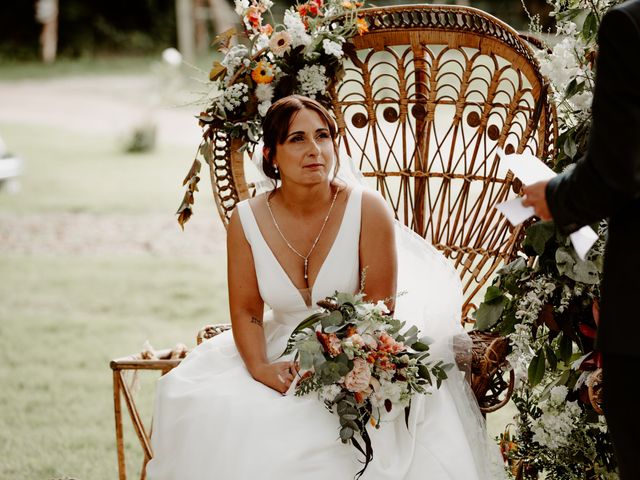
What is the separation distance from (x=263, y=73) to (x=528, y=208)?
163cm

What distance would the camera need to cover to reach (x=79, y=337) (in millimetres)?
5727

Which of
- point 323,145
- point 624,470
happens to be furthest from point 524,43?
point 624,470

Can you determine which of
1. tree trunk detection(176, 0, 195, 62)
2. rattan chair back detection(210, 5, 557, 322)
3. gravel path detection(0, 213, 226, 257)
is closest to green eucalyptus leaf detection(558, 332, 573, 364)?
rattan chair back detection(210, 5, 557, 322)

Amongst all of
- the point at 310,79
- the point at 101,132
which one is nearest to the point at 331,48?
the point at 310,79

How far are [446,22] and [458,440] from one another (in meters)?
1.67

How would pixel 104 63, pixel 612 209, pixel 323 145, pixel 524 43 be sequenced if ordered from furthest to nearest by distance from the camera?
pixel 104 63 → pixel 524 43 → pixel 323 145 → pixel 612 209

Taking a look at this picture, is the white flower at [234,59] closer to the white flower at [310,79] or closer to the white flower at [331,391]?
the white flower at [310,79]

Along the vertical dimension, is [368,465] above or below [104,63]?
below

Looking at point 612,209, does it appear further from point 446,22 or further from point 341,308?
point 446,22

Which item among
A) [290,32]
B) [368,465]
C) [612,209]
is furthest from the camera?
[290,32]

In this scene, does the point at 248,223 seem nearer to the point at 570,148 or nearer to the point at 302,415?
the point at 302,415

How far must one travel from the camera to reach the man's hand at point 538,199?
2.12 m

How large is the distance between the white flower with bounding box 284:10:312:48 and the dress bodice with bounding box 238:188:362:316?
776 millimetres

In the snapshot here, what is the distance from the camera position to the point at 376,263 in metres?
3.07
